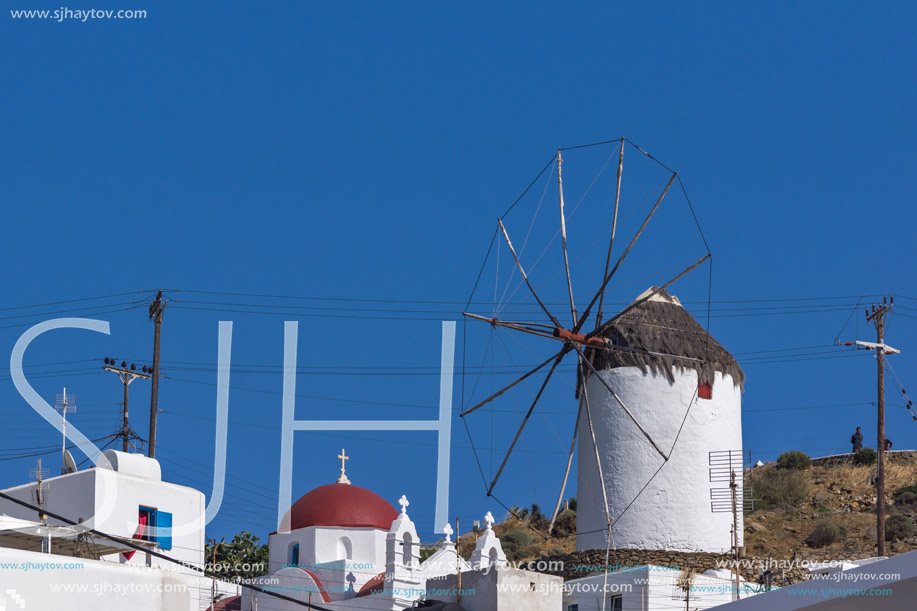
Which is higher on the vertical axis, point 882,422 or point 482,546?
point 882,422

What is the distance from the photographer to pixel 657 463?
117 ft

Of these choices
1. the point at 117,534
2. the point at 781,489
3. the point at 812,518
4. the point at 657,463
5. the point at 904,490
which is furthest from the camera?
the point at 781,489

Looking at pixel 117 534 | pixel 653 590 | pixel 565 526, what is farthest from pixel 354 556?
pixel 565 526

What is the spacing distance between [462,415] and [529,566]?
842 cm

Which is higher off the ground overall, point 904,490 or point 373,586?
point 904,490

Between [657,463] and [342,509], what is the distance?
10.8 metres

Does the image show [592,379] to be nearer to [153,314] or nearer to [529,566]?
[529,566]

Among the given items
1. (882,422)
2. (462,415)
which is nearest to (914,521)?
(882,422)

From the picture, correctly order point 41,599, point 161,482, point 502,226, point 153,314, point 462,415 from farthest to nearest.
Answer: point 153,314, point 161,482, point 502,226, point 462,415, point 41,599

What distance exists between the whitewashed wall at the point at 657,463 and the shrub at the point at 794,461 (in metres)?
29.3

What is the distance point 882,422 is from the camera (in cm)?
3775

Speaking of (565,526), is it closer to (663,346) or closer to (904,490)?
(904,490)

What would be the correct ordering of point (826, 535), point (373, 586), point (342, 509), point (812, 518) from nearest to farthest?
point (373, 586) < point (342, 509) < point (826, 535) < point (812, 518)

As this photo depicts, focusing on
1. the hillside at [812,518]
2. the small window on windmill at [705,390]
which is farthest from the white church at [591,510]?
the hillside at [812,518]
